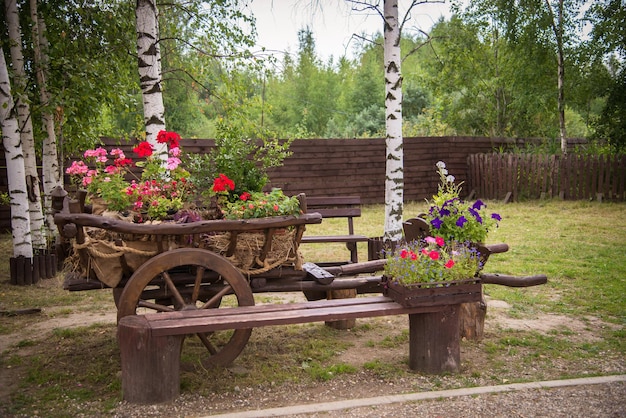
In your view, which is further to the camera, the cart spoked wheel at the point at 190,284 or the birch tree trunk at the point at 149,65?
the birch tree trunk at the point at 149,65

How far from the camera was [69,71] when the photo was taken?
25.5 ft

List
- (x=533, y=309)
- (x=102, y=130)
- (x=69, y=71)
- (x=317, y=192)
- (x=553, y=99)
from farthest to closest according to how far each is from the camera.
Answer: (x=553, y=99)
(x=317, y=192)
(x=102, y=130)
(x=69, y=71)
(x=533, y=309)

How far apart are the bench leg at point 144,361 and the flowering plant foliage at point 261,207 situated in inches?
37.8

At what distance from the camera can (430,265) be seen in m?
4.09

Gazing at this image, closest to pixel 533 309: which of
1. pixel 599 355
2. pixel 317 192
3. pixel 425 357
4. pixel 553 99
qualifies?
pixel 599 355

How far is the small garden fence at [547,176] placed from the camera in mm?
14438

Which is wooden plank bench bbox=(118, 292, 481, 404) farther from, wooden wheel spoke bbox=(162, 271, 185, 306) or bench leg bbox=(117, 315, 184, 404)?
wooden wheel spoke bbox=(162, 271, 185, 306)

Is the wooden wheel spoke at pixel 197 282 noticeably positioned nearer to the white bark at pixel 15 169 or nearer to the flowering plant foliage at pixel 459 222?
the flowering plant foliage at pixel 459 222

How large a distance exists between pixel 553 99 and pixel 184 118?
13943mm

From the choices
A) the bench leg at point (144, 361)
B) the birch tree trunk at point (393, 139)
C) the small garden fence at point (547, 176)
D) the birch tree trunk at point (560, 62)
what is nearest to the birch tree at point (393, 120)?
the birch tree trunk at point (393, 139)

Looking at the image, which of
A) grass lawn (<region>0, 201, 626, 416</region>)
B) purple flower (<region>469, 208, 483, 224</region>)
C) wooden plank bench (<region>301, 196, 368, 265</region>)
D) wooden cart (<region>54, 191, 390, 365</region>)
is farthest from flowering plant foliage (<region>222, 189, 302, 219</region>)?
wooden plank bench (<region>301, 196, 368, 265</region>)

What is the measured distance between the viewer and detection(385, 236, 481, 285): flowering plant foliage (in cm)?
406

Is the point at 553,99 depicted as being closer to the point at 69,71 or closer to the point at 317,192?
the point at 317,192

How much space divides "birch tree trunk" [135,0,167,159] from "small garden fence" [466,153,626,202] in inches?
444
